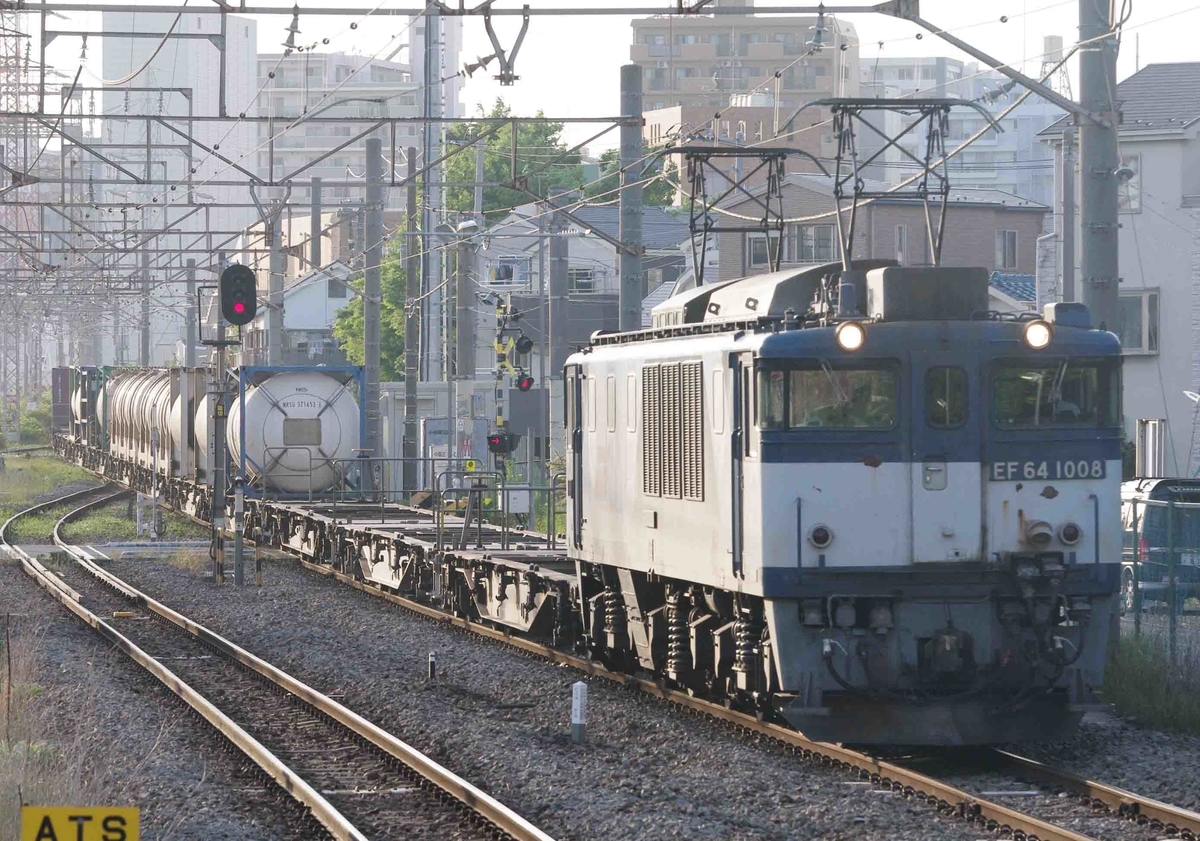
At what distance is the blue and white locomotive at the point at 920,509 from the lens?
11.2m

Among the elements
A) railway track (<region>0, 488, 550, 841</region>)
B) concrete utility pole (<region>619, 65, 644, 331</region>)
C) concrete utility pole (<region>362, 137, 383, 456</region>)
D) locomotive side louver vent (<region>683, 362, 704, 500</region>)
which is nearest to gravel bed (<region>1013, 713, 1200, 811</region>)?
locomotive side louver vent (<region>683, 362, 704, 500</region>)

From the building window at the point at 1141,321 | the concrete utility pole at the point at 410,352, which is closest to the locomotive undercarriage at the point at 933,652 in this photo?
the concrete utility pole at the point at 410,352

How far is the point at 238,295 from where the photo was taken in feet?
77.3

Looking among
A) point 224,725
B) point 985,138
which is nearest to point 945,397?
point 224,725

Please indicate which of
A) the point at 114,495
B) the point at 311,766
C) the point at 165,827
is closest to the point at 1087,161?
the point at 311,766

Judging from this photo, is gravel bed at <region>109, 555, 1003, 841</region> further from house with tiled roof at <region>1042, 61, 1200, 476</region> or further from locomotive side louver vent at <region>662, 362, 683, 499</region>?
house with tiled roof at <region>1042, 61, 1200, 476</region>

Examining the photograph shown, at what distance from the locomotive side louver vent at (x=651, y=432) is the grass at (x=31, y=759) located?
4.64m

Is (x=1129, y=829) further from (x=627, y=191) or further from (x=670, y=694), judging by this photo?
(x=627, y=191)

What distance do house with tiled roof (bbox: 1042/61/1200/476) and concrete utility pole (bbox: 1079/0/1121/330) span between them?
2511 cm

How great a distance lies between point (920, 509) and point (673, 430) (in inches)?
96.9

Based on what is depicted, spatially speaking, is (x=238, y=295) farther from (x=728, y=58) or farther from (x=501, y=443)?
(x=728, y=58)

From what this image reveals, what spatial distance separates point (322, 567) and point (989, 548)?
17.3m

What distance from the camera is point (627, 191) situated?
20.8 metres

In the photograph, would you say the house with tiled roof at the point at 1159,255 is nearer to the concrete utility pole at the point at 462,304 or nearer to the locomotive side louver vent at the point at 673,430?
the concrete utility pole at the point at 462,304
